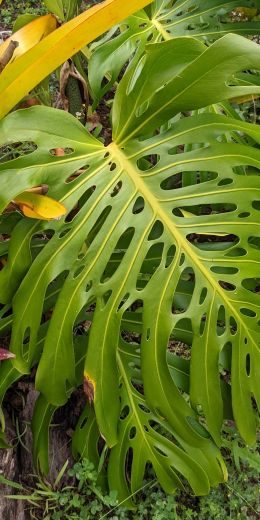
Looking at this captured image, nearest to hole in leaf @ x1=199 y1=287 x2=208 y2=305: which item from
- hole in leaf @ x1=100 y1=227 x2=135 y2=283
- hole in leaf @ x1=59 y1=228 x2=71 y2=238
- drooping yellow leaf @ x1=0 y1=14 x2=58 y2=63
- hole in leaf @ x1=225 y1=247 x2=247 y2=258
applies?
hole in leaf @ x1=225 y1=247 x2=247 y2=258

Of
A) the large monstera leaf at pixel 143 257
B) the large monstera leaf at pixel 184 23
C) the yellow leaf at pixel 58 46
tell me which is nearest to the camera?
the yellow leaf at pixel 58 46

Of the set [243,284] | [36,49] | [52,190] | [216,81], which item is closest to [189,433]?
[243,284]

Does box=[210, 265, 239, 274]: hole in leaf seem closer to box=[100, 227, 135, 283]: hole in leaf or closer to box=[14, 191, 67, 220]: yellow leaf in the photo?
box=[100, 227, 135, 283]: hole in leaf

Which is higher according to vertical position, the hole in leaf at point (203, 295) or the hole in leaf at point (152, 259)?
the hole in leaf at point (152, 259)

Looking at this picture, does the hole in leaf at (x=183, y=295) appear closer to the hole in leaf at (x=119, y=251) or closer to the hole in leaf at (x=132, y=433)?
the hole in leaf at (x=119, y=251)

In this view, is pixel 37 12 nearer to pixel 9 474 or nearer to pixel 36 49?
pixel 36 49

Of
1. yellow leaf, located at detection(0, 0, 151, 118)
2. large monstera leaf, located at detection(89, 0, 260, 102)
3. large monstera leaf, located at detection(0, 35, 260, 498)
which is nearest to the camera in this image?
yellow leaf, located at detection(0, 0, 151, 118)

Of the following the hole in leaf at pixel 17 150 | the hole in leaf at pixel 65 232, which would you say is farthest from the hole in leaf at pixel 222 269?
the hole in leaf at pixel 17 150
